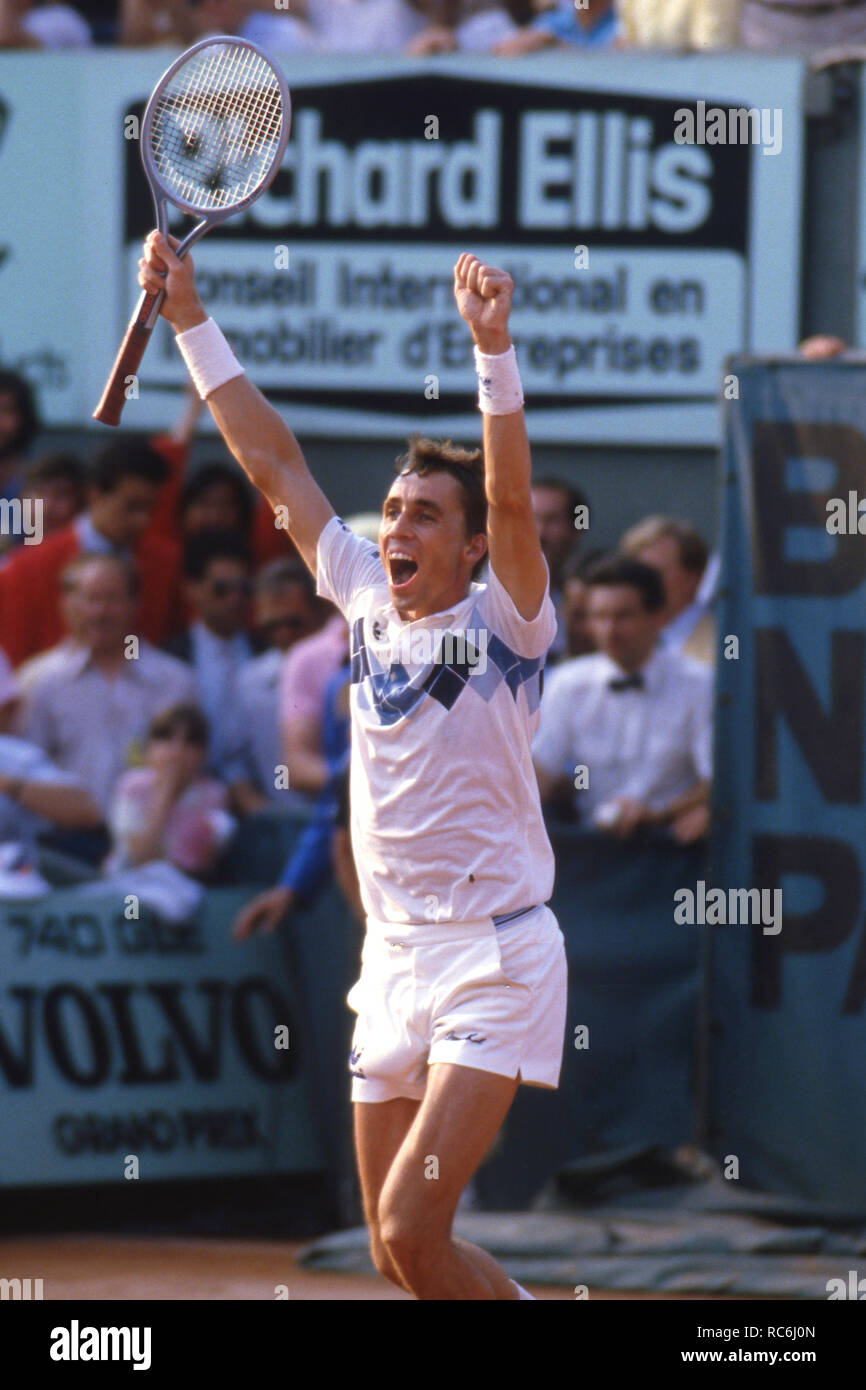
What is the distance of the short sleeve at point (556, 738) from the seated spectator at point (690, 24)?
119 inches

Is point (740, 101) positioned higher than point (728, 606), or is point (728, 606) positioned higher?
point (740, 101)

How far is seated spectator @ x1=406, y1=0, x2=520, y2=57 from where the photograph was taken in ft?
31.1

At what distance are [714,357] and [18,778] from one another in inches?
130

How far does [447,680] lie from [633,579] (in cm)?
282

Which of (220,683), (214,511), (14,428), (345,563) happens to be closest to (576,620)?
(220,683)

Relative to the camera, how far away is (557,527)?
26.2ft

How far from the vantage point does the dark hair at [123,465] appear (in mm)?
8117

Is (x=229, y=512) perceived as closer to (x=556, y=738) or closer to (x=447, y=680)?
(x=556, y=738)

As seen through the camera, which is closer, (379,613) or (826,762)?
(379,613)

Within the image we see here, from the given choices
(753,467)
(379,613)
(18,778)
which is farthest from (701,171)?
(379,613)

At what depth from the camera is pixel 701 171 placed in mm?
8688

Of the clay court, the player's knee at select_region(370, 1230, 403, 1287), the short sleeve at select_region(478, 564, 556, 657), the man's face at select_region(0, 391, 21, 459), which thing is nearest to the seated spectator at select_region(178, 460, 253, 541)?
the man's face at select_region(0, 391, 21, 459)
